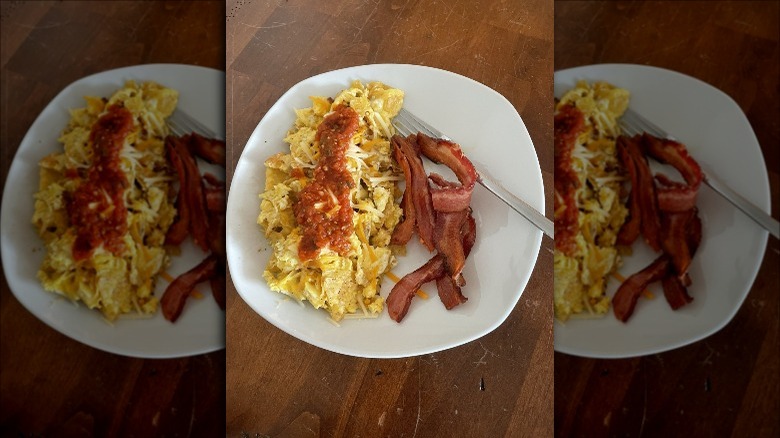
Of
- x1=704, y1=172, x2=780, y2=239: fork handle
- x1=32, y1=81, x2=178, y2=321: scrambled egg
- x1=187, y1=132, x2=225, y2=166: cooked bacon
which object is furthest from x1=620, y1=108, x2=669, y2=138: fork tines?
x1=32, y1=81, x2=178, y2=321: scrambled egg

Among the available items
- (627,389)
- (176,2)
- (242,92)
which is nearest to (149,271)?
(242,92)

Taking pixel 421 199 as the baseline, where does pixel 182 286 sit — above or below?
below

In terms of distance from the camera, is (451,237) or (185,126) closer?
(451,237)

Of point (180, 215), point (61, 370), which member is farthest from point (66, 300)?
point (180, 215)

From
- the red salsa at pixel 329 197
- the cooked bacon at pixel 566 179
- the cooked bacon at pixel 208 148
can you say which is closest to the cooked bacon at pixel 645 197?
the cooked bacon at pixel 566 179

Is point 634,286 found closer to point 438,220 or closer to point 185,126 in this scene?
point 438,220

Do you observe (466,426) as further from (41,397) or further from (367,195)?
(41,397)
